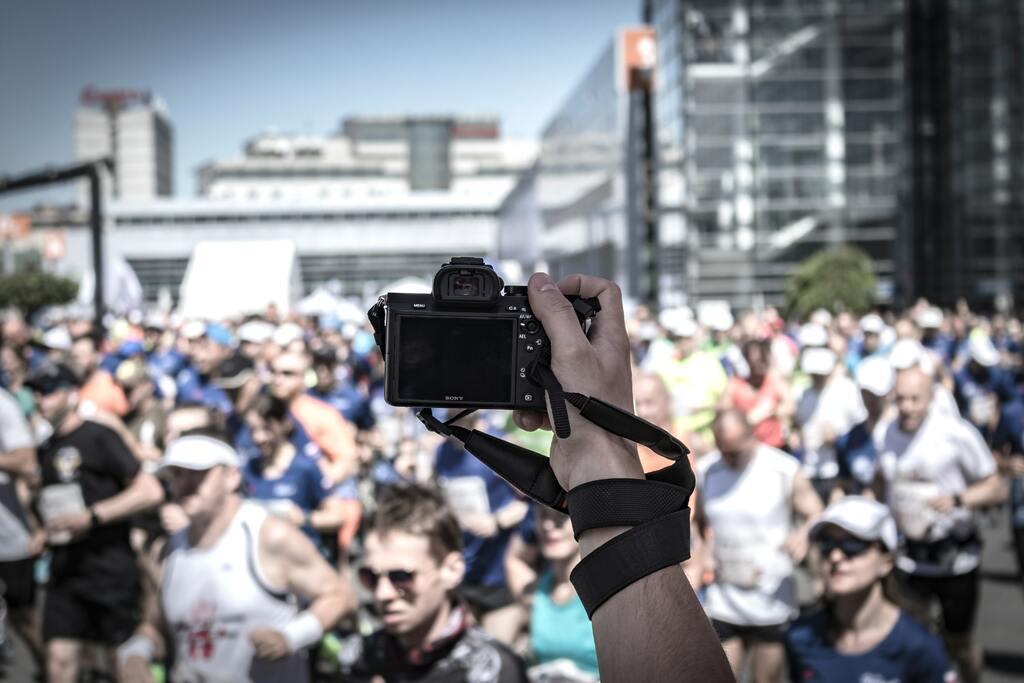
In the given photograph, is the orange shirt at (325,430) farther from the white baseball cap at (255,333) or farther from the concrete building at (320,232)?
the concrete building at (320,232)

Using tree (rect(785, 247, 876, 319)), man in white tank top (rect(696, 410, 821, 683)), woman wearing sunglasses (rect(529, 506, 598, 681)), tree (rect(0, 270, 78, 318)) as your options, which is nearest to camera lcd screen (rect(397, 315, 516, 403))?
woman wearing sunglasses (rect(529, 506, 598, 681))

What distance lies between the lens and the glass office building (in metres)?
47.8

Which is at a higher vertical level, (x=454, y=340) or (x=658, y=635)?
(x=454, y=340)

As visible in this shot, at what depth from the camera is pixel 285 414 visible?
7207mm

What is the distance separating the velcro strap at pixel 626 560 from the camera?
1.36 m

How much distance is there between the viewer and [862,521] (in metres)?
4.66

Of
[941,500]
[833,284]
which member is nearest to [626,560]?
[941,500]

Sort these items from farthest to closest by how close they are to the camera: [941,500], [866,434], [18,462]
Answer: [866,434], [18,462], [941,500]

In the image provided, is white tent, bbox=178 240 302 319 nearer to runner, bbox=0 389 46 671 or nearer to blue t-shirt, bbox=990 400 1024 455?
runner, bbox=0 389 46 671

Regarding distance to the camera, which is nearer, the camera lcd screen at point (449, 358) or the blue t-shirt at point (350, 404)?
the camera lcd screen at point (449, 358)

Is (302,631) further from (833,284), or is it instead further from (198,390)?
(833,284)

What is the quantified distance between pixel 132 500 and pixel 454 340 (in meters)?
5.47

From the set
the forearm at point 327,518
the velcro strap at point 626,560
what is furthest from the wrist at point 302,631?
the velcro strap at point 626,560

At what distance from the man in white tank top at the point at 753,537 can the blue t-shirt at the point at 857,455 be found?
62.3 inches
